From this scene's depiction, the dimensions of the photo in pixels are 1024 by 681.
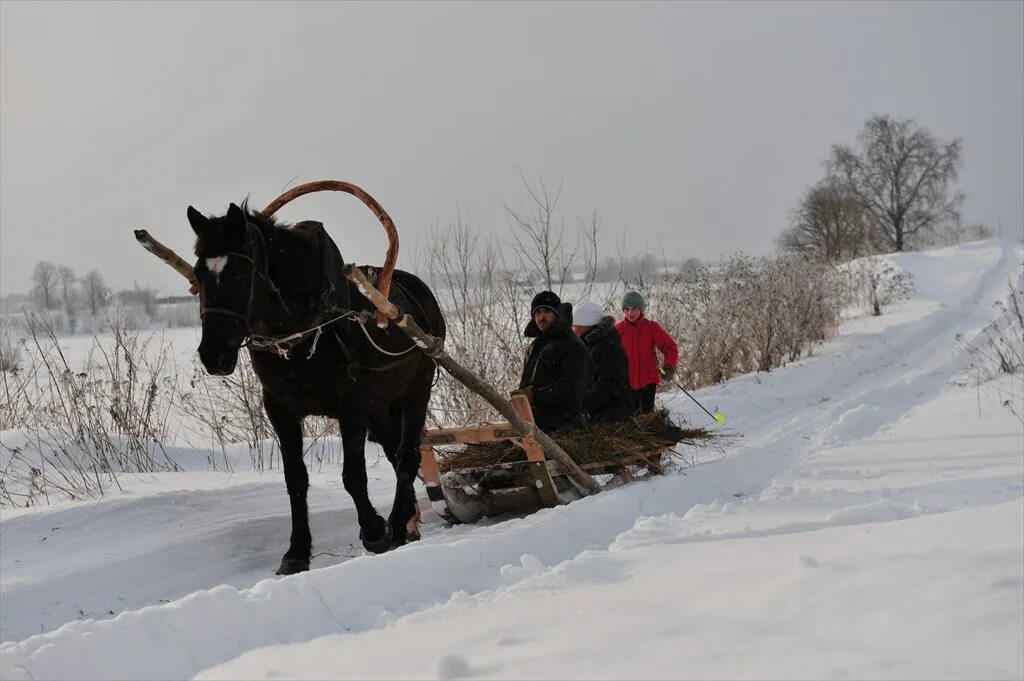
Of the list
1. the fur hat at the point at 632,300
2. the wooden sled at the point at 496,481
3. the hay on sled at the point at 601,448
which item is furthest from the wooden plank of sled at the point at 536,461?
the fur hat at the point at 632,300

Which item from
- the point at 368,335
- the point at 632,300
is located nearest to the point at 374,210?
the point at 368,335

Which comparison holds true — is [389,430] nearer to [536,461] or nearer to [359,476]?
[359,476]

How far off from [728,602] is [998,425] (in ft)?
23.9

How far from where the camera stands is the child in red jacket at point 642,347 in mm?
9734

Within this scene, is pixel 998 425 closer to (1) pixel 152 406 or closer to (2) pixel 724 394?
(2) pixel 724 394

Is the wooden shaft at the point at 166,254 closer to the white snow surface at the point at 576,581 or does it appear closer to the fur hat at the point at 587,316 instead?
the white snow surface at the point at 576,581

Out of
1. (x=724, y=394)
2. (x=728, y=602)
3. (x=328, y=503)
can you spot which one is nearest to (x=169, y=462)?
(x=328, y=503)

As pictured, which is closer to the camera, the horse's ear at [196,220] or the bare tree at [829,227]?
the horse's ear at [196,220]

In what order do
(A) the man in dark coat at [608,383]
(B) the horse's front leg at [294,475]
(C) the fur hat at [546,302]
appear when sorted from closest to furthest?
(B) the horse's front leg at [294,475] → (C) the fur hat at [546,302] → (A) the man in dark coat at [608,383]

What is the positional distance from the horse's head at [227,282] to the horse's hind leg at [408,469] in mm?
1867

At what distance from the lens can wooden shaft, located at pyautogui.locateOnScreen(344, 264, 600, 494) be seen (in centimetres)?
514

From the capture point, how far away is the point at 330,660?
303cm

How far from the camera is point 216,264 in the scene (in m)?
4.68

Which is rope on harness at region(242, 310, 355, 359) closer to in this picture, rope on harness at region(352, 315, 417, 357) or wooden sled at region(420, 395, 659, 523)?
rope on harness at region(352, 315, 417, 357)
